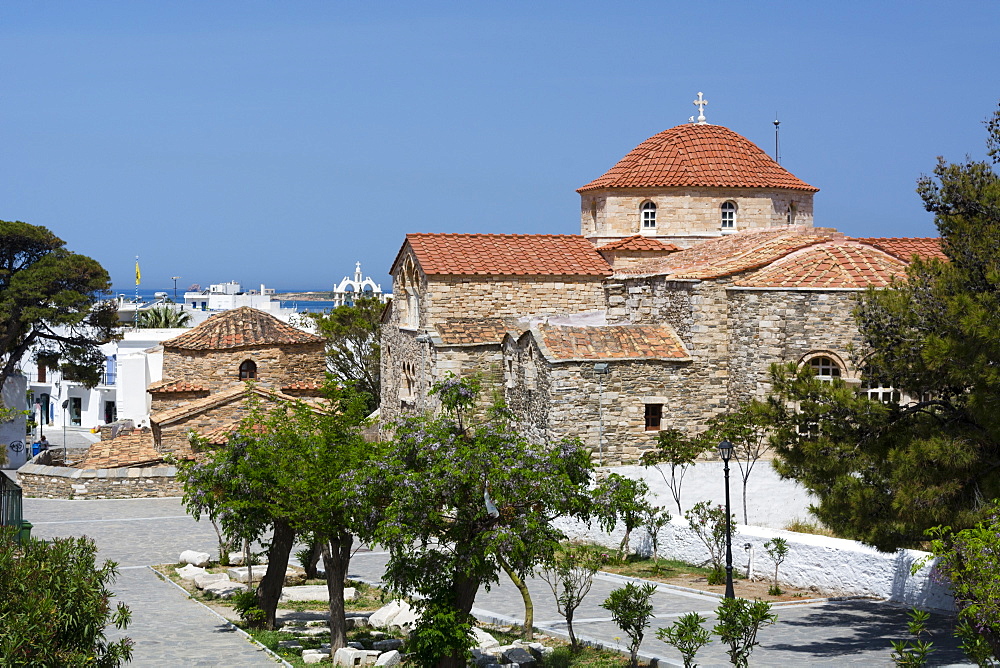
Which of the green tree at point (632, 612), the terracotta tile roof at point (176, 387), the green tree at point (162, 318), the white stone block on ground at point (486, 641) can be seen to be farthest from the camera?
the green tree at point (162, 318)

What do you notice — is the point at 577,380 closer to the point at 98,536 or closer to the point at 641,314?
the point at 641,314

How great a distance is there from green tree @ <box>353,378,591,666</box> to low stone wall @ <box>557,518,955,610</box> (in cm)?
554

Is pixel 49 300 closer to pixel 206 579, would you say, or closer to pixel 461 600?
pixel 206 579

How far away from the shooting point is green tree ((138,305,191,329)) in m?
66.4

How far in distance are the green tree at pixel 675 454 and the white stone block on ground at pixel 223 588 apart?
8062mm

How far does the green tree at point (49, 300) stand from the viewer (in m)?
40.6

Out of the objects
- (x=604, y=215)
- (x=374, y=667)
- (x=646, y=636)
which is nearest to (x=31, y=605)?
(x=374, y=667)

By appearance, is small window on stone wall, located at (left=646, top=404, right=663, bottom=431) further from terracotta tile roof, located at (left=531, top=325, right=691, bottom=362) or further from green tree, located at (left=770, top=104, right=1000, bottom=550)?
green tree, located at (left=770, top=104, right=1000, bottom=550)

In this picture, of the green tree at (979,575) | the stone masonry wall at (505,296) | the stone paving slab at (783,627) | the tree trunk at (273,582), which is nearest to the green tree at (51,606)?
the tree trunk at (273,582)

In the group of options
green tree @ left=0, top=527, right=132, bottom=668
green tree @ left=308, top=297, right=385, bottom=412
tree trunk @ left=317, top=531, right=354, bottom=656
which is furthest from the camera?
green tree @ left=308, top=297, right=385, bottom=412

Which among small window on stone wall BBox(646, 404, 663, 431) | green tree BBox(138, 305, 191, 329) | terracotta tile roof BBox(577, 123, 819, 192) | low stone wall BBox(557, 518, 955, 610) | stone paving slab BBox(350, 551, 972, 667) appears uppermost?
terracotta tile roof BBox(577, 123, 819, 192)

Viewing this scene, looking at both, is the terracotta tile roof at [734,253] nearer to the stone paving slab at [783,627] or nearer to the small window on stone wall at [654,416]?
the small window on stone wall at [654,416]

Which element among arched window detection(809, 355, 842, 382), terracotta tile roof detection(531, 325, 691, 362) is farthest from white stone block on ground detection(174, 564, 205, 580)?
arched window detection(809, 355, 842, 382)

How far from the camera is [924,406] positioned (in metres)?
14.5
